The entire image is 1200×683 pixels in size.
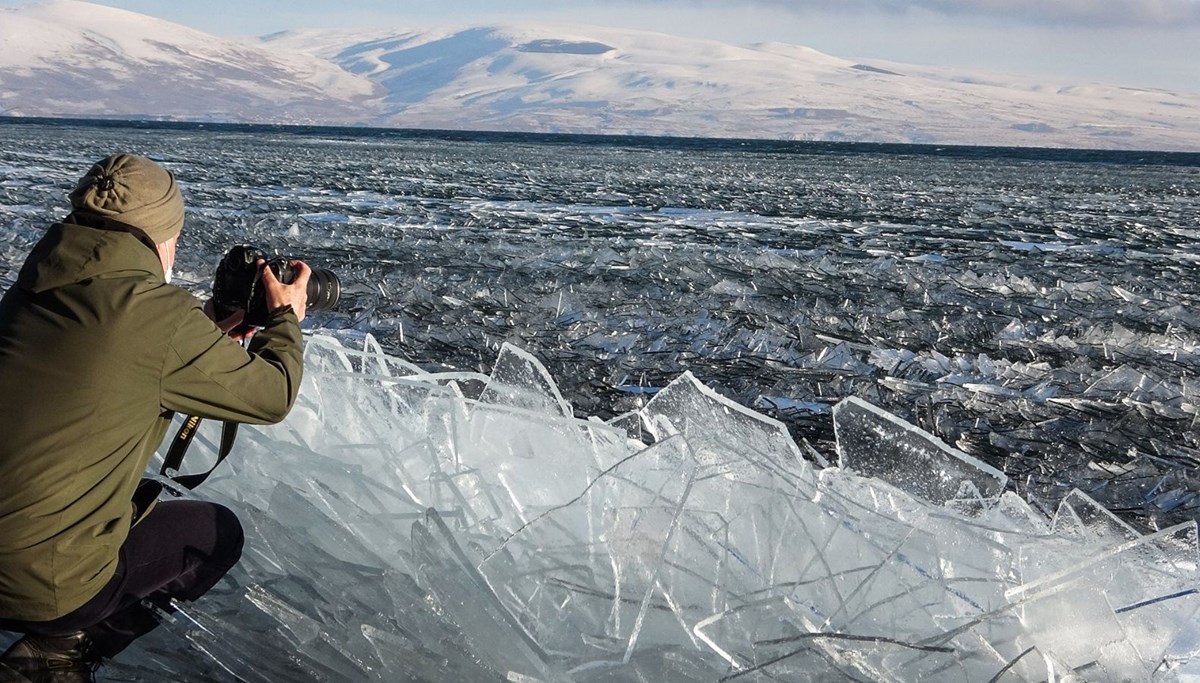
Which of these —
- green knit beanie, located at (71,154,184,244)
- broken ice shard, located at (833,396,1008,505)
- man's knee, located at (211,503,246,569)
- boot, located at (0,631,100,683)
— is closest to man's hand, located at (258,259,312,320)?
green knit beanie, located at (71,154,184,244)

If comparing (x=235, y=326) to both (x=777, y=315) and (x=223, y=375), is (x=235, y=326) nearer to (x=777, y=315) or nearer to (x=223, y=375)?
(x=223, y=375)

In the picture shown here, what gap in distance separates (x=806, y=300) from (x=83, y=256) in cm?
614

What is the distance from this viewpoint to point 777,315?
22.7 ft

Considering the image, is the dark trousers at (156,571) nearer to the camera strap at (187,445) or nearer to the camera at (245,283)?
the camera strap at (187,445)

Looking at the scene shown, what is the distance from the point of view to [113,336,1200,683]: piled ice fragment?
2.26 metres

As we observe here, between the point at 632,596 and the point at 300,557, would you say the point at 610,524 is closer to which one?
the point at 632,596

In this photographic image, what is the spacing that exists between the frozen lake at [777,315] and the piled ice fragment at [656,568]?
21 millimetres

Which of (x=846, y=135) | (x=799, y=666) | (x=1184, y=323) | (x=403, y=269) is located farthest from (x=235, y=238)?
(x=846, y=135)

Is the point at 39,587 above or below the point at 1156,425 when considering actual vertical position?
above

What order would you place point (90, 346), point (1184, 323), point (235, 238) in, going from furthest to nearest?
point (235, 238), point (1184, 323), point (90, 346)

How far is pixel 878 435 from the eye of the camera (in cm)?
291

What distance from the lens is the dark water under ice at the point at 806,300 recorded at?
482cm

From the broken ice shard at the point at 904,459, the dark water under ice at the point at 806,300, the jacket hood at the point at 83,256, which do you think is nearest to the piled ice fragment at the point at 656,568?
the broken ice shard at the point at 904,459

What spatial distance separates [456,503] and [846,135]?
588 feet
